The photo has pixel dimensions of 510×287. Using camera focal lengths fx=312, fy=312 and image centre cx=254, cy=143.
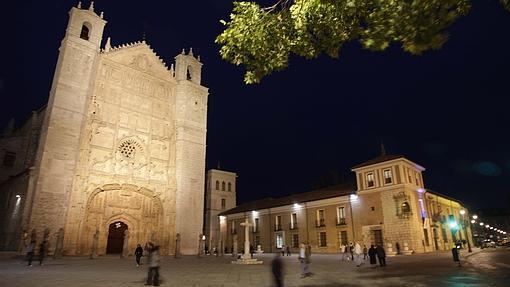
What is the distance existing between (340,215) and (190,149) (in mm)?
17367

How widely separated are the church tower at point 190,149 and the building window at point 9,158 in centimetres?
1790

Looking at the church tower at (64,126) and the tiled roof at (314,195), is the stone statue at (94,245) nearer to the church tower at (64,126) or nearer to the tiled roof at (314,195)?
the church tower at (64,126)

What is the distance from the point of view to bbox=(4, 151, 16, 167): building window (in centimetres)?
3294

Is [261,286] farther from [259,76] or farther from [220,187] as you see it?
[220,187]

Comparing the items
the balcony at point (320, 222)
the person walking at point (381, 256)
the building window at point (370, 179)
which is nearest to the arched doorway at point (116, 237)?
the balcony at point (320, 222)

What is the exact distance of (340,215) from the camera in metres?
33.3

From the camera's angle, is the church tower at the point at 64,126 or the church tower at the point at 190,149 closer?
the church tower at the point at 64,126

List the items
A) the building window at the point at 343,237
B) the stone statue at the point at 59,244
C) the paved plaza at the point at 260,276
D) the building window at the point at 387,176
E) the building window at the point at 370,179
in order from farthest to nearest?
the building window at the point at 343,237, the building window at the point at 370,179, the building window at the point at 387,176, the stone statue at the point at 59,244, the paved plaza at the point at 260,276

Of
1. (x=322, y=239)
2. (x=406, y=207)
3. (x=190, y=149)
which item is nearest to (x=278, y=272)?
(x=406, y=207)

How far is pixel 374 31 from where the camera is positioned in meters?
5.48

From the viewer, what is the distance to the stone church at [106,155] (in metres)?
23.5

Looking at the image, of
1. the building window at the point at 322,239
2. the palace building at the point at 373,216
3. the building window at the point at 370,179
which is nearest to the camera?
the palace building at the point at 373,216

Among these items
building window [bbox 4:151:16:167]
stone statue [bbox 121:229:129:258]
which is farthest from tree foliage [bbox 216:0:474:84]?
building window [bbox 4:151:16:167]

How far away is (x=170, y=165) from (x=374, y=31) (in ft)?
91.9
